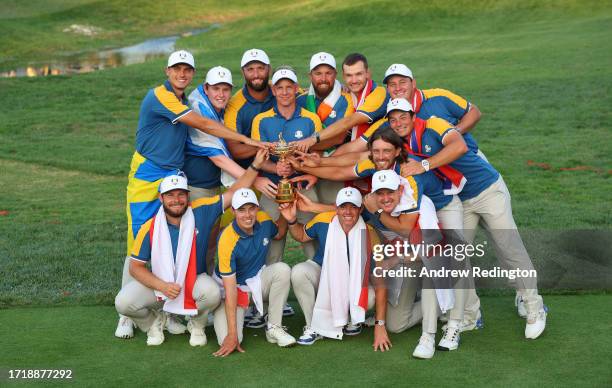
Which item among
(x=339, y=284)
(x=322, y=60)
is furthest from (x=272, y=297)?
(x=322, y=60)

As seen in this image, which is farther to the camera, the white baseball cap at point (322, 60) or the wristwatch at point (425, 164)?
the white baseball cap at point (322, 60)

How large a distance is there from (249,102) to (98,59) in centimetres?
3135

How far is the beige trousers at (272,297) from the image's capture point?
7406 mm

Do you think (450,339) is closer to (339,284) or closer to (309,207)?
(339,284)

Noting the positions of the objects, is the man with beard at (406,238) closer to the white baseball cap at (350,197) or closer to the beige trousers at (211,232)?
the white baseball cap at (350,197)

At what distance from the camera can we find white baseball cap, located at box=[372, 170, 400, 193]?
695 cm

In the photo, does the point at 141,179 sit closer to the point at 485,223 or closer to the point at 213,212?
the point at 213,212

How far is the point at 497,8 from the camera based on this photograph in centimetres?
3719

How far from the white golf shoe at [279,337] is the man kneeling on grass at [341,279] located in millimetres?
114

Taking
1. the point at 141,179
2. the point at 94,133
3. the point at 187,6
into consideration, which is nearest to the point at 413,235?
the point at 141,179

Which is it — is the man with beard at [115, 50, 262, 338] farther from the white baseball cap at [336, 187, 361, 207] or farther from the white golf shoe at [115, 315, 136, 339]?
the white baseball cap at [336, 187, 361, 207]


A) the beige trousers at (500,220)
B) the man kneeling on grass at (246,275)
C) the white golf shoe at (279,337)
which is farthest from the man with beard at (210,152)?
the beige trousers at (500,220)

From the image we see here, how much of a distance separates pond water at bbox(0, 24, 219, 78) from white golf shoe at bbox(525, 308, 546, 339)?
2637 centimetres

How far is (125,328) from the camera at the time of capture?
7.60 m
